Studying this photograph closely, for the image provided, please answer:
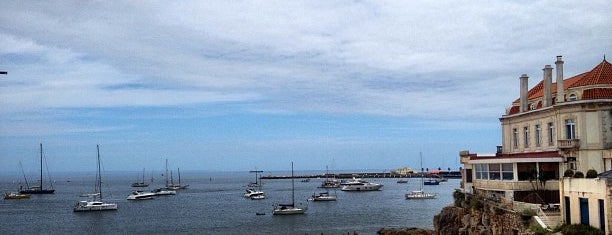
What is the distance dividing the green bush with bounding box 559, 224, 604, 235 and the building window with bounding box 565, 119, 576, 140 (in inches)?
359

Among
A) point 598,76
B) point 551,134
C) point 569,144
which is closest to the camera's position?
point 569,144

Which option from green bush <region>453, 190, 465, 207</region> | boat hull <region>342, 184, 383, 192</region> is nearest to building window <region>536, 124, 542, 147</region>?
green bush <region>453, 190, 465, 207</region>

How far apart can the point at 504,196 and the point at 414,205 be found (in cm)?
7184

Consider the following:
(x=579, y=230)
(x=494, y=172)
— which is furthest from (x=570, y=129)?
(x=579, y=230)

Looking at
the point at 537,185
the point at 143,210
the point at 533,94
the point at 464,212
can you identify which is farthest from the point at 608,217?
the point at 143,210

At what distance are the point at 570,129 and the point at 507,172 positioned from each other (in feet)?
17.1

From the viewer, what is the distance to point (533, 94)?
4922 cm

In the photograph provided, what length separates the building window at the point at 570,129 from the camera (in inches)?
1554

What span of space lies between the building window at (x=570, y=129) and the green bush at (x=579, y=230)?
30.0 ft

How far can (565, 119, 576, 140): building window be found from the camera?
3947cm

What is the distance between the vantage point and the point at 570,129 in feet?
131

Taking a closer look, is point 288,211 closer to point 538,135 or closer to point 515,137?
point 515,137

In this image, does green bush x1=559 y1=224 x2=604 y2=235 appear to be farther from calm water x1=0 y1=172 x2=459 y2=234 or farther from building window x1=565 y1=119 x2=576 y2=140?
calm water x1=0 y1=172 x2=459 y2=234

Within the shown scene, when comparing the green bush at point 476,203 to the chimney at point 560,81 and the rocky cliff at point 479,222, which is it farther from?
the chimney at point 560,81
